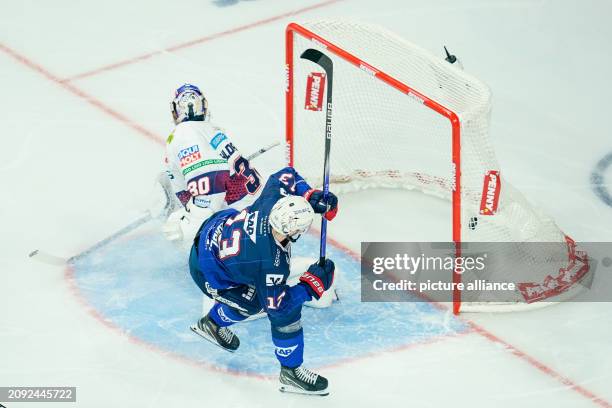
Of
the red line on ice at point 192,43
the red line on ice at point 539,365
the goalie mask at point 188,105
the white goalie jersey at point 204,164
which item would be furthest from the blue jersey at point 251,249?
the red line on ice at point 192,43

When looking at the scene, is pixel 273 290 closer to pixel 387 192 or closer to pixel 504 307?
pixel 504 307

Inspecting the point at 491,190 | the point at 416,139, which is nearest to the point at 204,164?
the point at 491,190

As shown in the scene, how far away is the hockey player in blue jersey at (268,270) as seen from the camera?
14.8 feet

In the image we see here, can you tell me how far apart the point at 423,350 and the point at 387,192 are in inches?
50.4

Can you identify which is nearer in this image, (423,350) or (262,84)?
(423,350)

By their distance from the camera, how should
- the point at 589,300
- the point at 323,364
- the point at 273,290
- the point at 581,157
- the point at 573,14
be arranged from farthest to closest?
the point at 573,14
the point at 581,157
the point at 589,300
the point at 323,364
the point at 273,290

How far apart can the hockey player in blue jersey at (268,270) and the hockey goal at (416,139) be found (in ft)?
2.20

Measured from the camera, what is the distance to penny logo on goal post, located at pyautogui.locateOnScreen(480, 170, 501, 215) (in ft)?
16.0

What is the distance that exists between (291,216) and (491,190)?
98cm

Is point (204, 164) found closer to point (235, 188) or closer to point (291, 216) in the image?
point (235, 188)

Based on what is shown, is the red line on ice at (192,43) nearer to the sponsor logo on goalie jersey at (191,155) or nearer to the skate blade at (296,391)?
the sponsor logo on goalie jersey at (191,155)

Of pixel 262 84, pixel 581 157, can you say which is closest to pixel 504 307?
pixel 581 157

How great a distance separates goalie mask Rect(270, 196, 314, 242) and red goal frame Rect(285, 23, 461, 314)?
0.74 m

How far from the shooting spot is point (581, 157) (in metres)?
6.45
